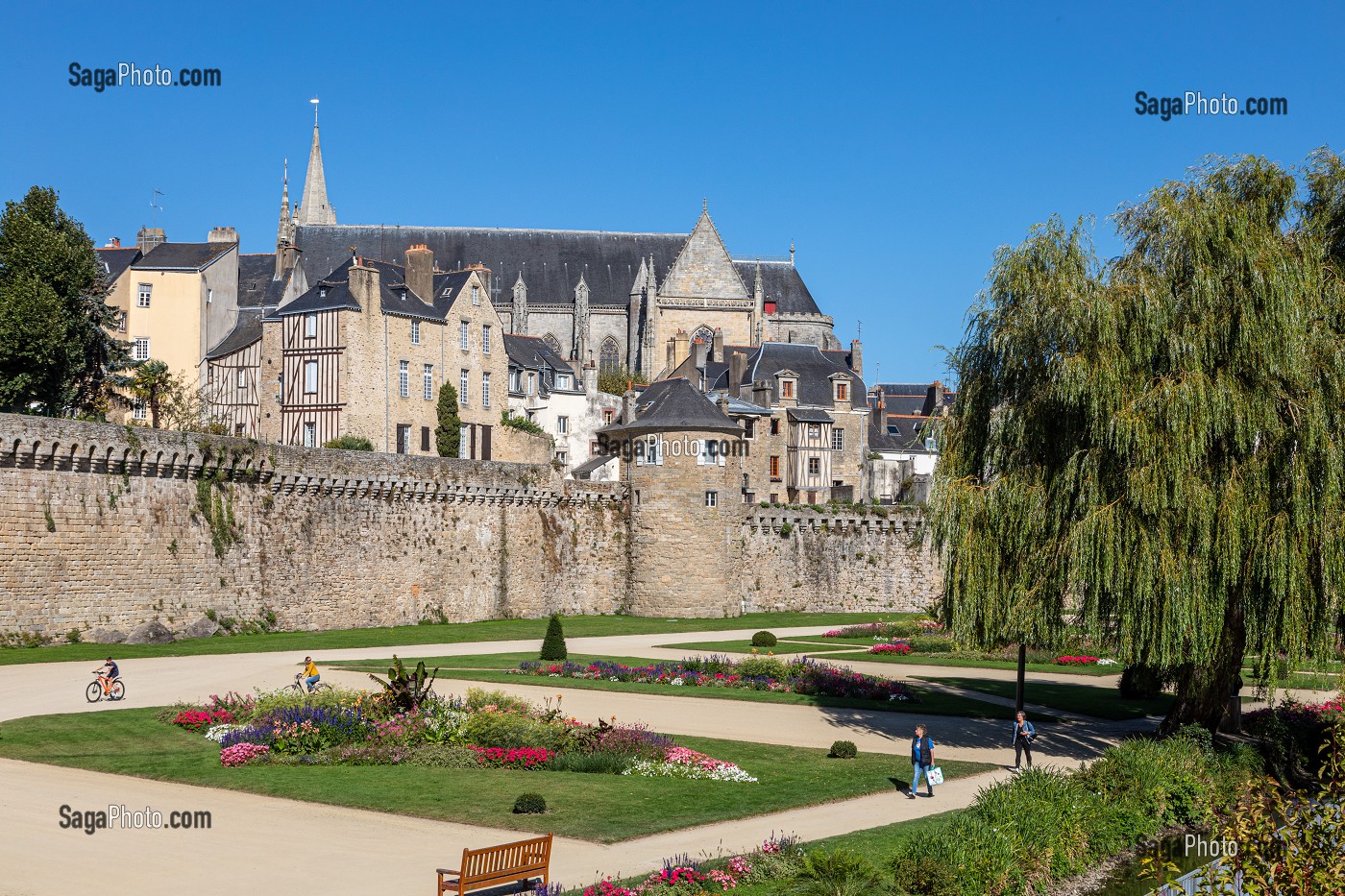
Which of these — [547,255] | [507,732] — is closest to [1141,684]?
[507,732]

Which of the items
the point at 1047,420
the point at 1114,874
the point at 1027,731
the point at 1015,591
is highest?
the point at 1047,420

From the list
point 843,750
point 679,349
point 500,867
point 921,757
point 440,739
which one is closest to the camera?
point 500,867

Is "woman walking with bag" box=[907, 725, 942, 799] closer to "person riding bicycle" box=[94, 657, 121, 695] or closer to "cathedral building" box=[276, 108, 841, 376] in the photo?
"person riding bicycle" box=[94, 657, 121, 695]

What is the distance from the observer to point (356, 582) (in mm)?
37875

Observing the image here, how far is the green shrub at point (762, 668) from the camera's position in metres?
26.9

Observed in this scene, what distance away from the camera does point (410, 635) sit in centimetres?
3612

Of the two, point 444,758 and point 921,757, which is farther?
point 444,758

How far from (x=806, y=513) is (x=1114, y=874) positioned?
34300 mm

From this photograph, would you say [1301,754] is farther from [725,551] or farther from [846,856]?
[725,551]

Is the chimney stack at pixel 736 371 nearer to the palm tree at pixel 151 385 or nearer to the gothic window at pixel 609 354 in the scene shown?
the gothic window at pixel 609 354

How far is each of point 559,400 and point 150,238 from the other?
63.0 ft

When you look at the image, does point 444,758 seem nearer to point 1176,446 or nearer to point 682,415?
point 1176,446

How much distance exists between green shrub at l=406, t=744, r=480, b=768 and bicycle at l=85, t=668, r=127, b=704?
6.53 m

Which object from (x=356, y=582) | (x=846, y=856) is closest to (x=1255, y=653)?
(x=846, y=856)
